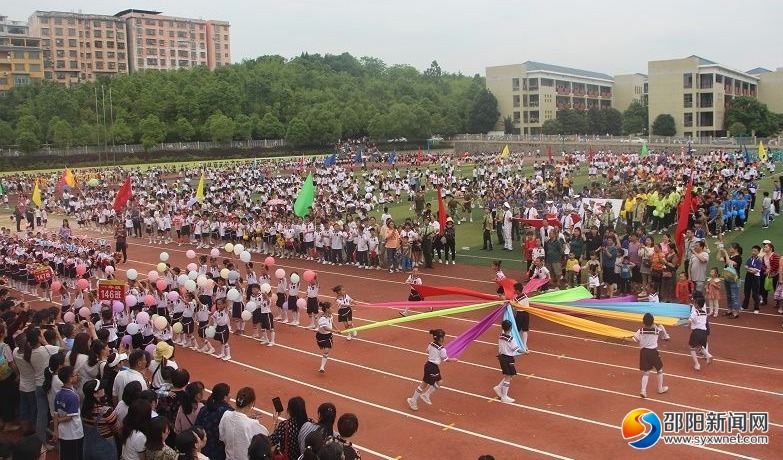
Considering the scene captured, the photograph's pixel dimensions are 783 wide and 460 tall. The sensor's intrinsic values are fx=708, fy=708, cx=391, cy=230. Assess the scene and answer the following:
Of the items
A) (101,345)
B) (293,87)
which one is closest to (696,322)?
(101,345)

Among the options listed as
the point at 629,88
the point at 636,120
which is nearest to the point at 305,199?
the point at 636,120

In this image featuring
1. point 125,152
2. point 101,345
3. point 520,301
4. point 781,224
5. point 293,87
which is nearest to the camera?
point 101,345

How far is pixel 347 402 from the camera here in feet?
40.4

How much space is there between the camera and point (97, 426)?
27.6 ft

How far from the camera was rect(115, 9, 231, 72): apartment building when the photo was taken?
4911 inches

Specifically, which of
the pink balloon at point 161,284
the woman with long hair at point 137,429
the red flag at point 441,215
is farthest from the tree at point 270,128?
the woman with long hair at point 137,429

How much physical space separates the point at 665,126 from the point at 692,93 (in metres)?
4.91

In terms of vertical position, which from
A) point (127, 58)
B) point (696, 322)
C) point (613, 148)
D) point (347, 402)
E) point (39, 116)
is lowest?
point (347, 402)

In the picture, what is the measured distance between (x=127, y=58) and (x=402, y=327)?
12178 centimetres

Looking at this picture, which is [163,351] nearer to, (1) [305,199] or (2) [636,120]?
(1) [305,199]

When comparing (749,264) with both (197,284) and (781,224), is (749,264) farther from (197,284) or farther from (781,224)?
(197,284)

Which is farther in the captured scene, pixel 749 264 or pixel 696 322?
pixel 749 264

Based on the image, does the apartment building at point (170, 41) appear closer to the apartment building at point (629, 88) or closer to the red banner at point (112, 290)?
the apartment building at point (629, 88)

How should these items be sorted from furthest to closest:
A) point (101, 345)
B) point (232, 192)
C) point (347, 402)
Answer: point (232, 192) → point (347, 402) → point (101, 345)
